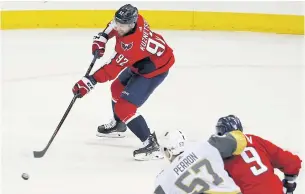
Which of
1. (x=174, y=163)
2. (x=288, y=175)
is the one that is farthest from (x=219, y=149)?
(x=288, y=175)

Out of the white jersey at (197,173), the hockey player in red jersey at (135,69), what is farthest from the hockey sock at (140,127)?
the white jersey at (197,173)

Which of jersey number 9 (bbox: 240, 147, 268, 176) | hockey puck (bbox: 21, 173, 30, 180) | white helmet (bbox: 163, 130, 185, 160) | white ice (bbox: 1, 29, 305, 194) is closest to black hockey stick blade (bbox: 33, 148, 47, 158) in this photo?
white ice (bbox: 1, 29, 305, 194)

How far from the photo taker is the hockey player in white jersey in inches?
105

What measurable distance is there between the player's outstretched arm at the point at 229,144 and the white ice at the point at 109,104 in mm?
1100

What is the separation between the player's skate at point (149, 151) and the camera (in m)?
4.25

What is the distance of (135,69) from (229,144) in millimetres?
1721

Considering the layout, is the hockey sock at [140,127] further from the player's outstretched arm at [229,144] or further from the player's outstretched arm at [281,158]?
the player's outstretched arm at [229,144]

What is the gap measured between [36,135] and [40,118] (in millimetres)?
366

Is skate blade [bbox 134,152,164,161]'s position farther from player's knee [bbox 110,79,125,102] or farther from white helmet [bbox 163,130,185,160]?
white helmet [bbox 163,130,185,160]

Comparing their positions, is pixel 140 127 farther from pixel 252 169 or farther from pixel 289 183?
pixel 252 169

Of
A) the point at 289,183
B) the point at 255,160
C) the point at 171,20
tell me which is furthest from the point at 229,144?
the point at 171,20

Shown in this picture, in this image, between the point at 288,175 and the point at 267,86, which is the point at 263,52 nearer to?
the point at 267,86

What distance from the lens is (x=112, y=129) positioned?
185 inches

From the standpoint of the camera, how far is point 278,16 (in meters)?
7.62
